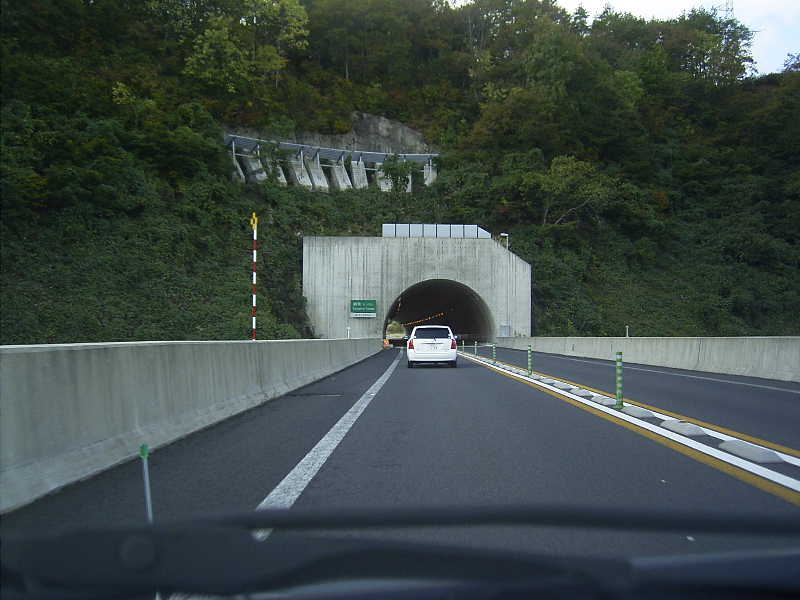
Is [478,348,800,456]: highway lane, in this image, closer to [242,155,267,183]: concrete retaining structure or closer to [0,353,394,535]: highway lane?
[0,353,394,535]: highway lane

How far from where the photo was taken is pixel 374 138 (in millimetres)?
79562

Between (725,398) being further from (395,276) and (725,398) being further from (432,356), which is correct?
(395,276)

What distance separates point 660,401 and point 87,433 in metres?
10.2

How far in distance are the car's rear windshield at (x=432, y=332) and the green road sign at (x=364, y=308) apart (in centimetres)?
2950

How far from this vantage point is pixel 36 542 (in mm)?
2350

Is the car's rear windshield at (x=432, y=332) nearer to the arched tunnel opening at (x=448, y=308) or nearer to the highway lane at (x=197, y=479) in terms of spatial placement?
the highway lane at (x=197, y=479)

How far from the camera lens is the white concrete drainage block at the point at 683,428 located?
30.1 ft

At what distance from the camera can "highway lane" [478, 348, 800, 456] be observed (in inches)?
397

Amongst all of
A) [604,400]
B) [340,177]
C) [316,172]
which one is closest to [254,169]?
[316,172]

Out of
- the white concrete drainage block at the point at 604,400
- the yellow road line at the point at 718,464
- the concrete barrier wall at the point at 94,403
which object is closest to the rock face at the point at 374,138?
the white concrete drainage block at the point at 604,400

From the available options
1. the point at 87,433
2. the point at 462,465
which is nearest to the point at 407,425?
the point at 462,465

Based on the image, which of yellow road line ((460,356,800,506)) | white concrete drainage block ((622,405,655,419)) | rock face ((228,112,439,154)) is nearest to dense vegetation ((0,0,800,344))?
rock face ((228,112,439,154))

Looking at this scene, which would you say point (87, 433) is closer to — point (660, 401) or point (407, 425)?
point (407, 425)

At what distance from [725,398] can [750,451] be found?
710cm
